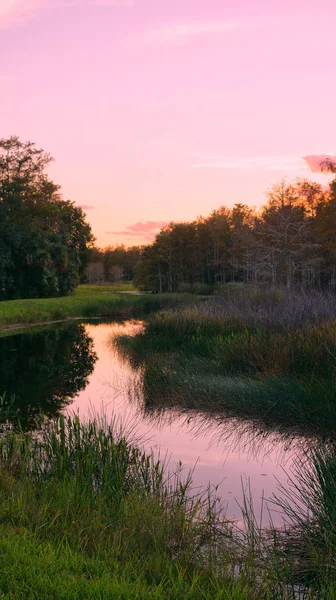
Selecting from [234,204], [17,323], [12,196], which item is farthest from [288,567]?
[234,204]

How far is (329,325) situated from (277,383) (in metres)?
3.13

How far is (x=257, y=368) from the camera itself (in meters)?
13.6

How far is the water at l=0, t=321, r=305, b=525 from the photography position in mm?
8459

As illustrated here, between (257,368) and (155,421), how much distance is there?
125 inches

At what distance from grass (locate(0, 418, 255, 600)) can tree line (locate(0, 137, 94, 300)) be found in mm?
42391

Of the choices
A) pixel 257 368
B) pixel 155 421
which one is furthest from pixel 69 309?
pixel 155 421

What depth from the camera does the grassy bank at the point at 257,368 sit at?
10.4 meters

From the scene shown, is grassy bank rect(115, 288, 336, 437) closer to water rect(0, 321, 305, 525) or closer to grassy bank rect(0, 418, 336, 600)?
water rect(0, 321, 305, 525)

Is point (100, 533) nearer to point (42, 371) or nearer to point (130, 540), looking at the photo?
point (130, 540)

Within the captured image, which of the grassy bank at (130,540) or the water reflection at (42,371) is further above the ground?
the grassy bank at (130,540)

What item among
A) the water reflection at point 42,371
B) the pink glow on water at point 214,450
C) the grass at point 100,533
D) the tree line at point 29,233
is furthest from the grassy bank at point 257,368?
the tree line at point 29,233

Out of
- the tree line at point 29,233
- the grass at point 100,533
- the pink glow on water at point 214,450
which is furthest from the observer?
the tree line at point 29,233

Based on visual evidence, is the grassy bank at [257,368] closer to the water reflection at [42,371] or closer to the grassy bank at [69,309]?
the water reflection at [42,371]

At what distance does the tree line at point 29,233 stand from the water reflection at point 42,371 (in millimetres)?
20090
